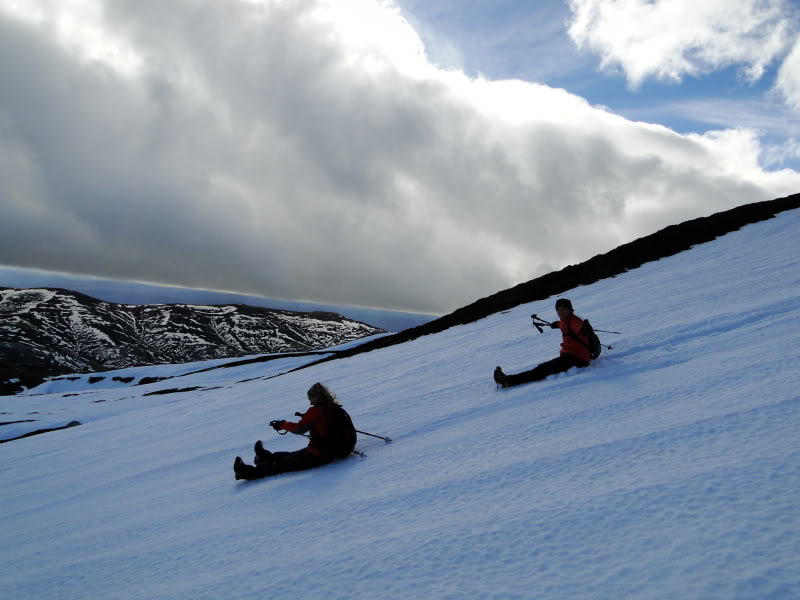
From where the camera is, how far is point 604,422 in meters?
4.73

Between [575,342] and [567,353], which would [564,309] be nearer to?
[575,342]

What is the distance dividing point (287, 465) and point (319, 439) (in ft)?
1.83

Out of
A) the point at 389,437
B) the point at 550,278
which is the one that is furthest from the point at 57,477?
the point at 550,278

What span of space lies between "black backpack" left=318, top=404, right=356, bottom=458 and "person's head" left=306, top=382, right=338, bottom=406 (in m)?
0.17

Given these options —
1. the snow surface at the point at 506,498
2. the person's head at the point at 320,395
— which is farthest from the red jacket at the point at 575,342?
the person's head at the point at 320,395

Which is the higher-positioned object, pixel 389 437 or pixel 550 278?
pixel 550 278

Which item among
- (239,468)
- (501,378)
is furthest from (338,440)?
(501,378)

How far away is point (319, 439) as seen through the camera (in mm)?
6133

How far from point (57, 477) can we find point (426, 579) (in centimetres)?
1001

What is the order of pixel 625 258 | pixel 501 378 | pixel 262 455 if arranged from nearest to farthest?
pixel 262 455, pixel 501 378, pixel 625 258

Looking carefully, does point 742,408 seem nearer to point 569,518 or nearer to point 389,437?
point 569,518

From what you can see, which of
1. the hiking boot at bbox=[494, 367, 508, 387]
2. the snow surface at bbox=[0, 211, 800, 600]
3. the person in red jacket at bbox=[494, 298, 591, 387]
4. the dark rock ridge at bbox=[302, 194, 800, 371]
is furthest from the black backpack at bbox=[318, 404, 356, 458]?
the dark rock ridge at bbox=[302, 194, 800, 371]

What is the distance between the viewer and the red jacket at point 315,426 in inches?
241

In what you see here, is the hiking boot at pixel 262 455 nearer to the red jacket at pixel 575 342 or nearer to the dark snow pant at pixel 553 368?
the dark snow pant at pixel 553 368
